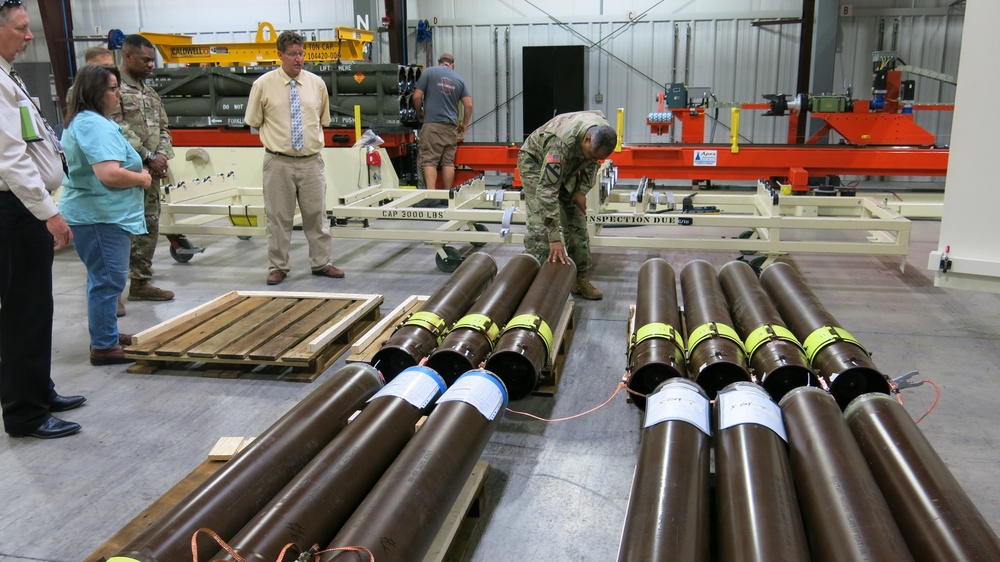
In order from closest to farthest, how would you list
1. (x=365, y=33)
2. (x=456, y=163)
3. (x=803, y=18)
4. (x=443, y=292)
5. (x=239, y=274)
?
(x=443, y=292), (x=239, y=274), (x=456, y=163), (x=365, y=33), (x=803, y=18)

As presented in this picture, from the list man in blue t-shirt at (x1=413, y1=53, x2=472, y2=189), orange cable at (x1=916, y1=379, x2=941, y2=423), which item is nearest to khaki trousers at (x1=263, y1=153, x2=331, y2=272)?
man in blue t-shirt at (x1=413, y1=53, x2=472, y2=189)

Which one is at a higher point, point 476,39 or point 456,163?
point 476,39

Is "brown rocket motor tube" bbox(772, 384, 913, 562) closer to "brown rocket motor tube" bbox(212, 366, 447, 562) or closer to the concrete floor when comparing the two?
the concrete floor

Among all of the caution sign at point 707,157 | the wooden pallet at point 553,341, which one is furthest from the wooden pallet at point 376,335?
the caution sign at point 707,157

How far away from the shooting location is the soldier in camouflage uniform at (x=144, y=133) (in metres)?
5.17

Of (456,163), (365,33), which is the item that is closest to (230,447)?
(456,163)

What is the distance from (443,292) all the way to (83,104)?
83.6 inches

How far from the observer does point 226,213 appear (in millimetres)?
6492

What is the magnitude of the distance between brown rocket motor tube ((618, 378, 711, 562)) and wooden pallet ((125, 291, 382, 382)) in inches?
85.9

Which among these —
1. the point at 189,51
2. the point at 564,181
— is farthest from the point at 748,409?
the point at 189,51

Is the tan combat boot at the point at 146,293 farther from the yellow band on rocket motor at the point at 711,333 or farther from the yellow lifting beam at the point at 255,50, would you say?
the yellow lifting beam at the point at 255,50

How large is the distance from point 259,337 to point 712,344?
8.62 ft

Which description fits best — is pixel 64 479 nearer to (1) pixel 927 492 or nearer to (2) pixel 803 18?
(1) pixel 927 492

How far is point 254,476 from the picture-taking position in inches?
90.6
